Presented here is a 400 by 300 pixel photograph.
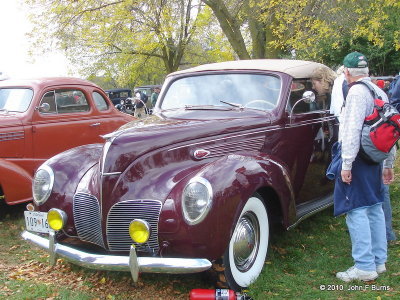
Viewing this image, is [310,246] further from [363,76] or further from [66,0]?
[66,0]

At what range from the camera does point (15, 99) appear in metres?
6.28

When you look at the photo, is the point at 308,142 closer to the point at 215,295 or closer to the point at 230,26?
the point at 215,295

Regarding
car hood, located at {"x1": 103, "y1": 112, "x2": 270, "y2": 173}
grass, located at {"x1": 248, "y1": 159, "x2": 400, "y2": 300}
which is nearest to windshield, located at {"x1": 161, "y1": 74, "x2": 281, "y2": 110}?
car hood, located at {"x1": 103, "y1": 112, "x2": 270, "y2": 173}

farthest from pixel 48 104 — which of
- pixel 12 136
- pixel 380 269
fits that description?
pixel 380 269

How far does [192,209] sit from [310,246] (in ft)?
6.34

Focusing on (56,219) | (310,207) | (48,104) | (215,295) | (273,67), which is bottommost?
(215,295)

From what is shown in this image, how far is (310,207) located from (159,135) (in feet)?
6.52

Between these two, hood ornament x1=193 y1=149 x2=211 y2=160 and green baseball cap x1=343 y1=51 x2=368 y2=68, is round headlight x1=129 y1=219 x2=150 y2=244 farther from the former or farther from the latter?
green baseball cap x1=343 y1=51 x2=368 y2=68

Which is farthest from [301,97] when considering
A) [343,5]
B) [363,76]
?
[343,5]

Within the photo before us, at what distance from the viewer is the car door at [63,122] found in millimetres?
6122

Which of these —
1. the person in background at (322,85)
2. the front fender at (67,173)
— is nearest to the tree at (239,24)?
the person in background at (322,85)

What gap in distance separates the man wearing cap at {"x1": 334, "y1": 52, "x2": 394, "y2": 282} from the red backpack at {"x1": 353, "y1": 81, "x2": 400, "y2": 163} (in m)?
0.05

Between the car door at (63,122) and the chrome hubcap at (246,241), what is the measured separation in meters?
3.65

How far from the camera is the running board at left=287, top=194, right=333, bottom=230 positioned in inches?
169
